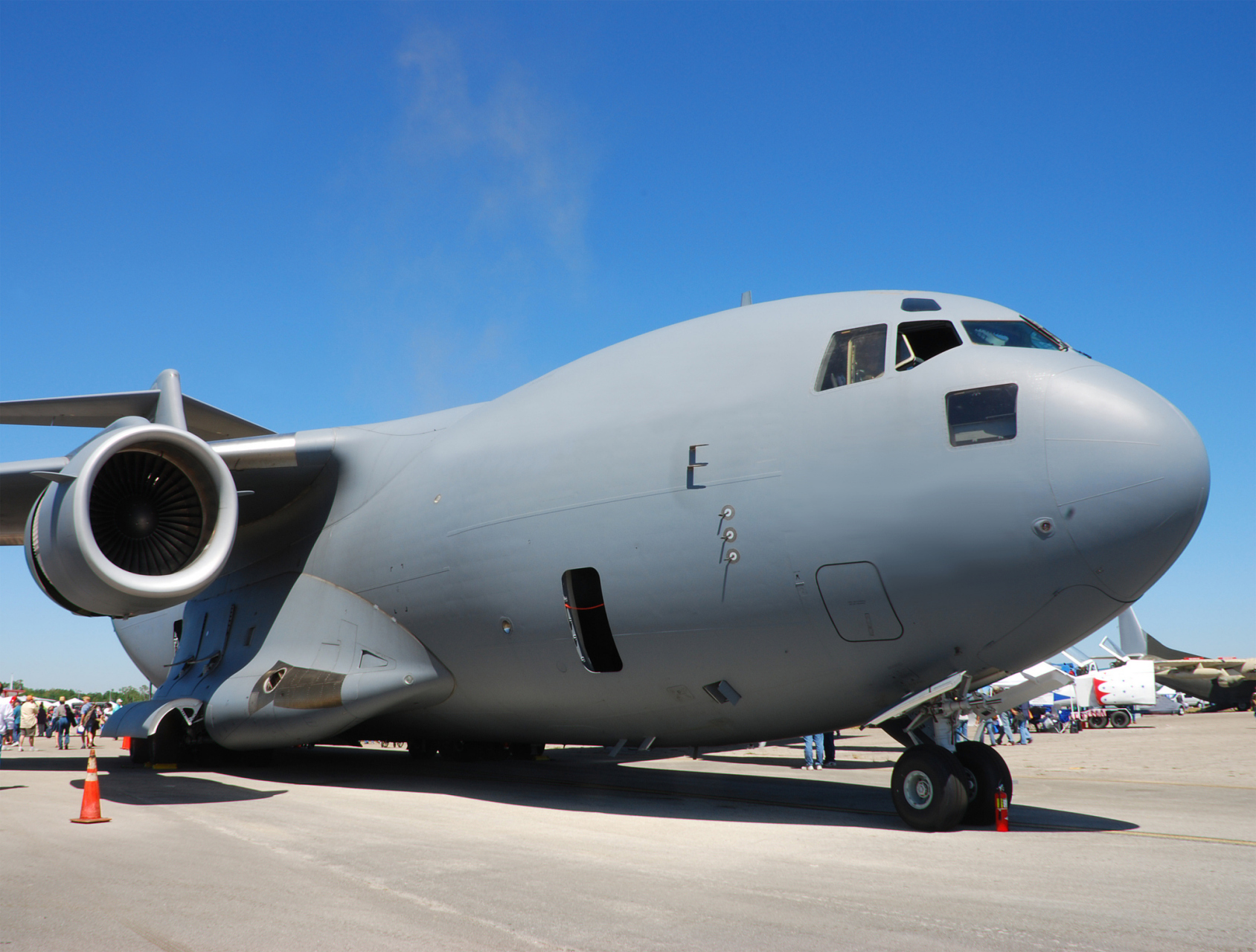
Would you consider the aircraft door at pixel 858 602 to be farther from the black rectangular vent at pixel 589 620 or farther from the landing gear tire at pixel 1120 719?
the landing gear tire at pixel 1120 719

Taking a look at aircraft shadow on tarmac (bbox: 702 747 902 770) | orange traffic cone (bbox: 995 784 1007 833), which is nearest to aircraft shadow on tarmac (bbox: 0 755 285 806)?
orange traffic cone (bbox: 995 784 1007 833)

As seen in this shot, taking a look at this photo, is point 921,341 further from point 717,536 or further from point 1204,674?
point 1204,674

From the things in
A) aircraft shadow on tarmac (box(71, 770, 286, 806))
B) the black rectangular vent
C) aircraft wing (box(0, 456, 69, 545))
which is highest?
aircraft wing (box(0, 456, 69, 545))

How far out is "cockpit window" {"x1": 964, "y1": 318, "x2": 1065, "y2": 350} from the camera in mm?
7852

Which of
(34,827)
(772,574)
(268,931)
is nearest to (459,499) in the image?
(772,574)

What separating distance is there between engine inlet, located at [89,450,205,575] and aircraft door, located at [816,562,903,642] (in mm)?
6327

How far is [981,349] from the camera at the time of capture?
25.0 feet

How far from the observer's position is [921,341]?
25.9 feet

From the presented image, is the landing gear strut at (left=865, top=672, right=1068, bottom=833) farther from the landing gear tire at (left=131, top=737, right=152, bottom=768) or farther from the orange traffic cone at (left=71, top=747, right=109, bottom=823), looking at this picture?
the landing gear tire at (left=131, top=737, right=152, bottom=768)

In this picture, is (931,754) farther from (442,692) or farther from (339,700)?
(339,700)

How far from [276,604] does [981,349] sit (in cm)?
913

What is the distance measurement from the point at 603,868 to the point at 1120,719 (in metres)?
36.2

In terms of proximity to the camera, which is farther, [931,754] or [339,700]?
[339,700]

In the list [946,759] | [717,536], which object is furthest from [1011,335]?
[946,759]
